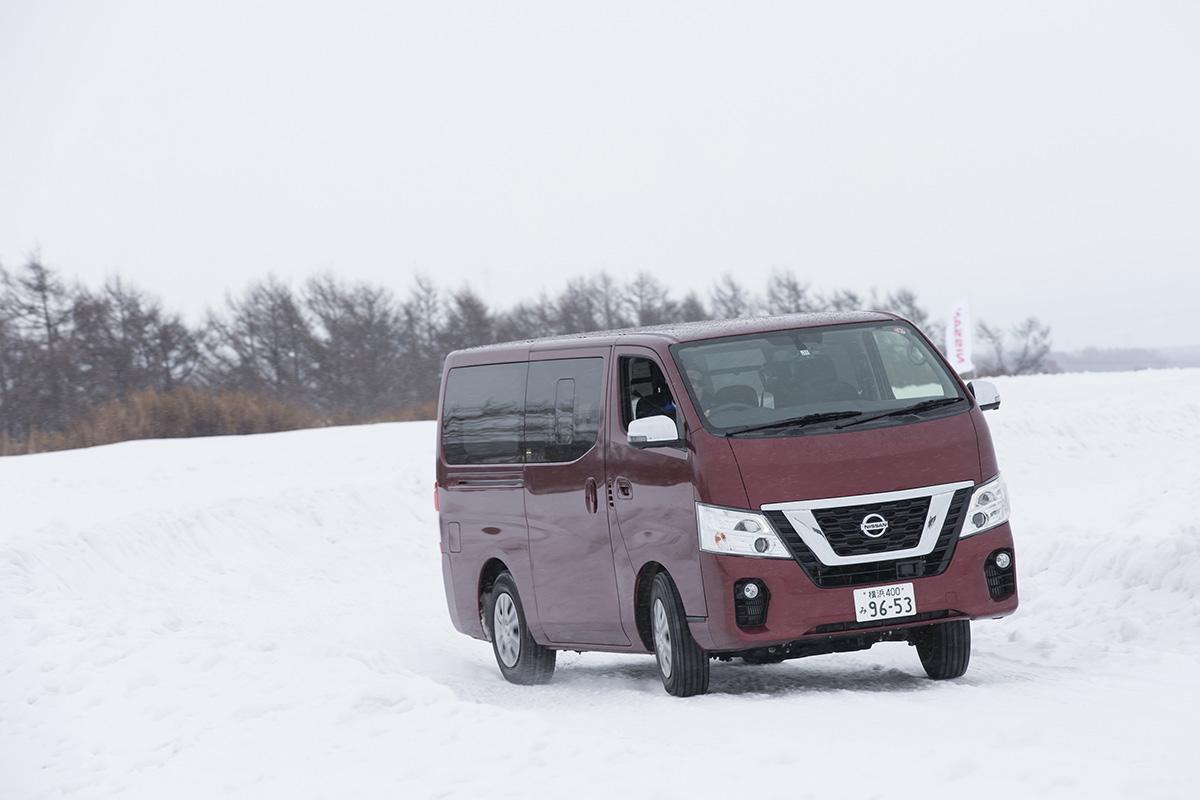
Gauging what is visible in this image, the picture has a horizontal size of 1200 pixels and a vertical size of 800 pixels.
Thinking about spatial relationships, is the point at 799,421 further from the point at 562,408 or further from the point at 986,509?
the point at 562,408

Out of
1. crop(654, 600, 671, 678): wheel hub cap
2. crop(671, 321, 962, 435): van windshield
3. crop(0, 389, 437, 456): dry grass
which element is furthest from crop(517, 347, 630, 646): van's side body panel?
crop(0, 389, 437, 456): dry grass

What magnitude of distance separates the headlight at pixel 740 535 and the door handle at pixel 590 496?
149 cm

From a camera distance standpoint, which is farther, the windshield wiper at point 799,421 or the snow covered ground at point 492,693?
the windshield wiper at point 799,421

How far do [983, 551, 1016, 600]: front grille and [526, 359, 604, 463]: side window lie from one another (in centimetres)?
256

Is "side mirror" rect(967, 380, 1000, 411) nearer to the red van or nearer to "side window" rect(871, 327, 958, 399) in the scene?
the red van

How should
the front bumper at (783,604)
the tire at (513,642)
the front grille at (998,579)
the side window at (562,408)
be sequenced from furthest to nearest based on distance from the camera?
the tire at (513,642), the side window at (562,408), the front grille at (998,579), the front bumper at (783,604)

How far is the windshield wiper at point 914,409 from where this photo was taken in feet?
29.9

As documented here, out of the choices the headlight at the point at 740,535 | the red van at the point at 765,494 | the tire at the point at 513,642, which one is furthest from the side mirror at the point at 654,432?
the tire at the point at 513,642

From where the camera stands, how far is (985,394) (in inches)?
381

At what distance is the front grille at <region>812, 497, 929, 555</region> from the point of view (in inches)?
347

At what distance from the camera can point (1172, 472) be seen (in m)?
22.8

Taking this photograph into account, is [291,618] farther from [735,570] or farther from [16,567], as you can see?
[735,570]

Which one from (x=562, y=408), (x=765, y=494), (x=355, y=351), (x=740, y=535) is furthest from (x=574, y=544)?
(x=355, y=351)

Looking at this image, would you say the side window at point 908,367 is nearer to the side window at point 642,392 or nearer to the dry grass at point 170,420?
the side window at point 642,392
